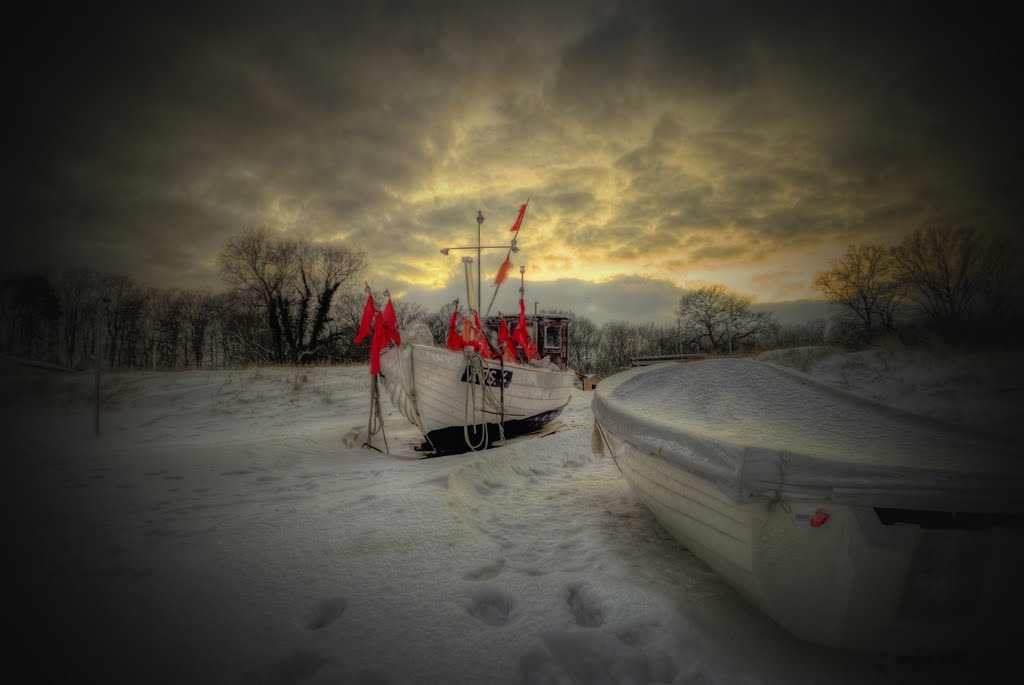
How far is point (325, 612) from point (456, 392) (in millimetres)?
3930

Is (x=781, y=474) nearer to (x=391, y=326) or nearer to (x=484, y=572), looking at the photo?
(x=484, y=572)

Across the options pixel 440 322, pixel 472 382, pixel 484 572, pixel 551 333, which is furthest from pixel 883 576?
pixel 440 322

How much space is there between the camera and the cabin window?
1784 centimetres

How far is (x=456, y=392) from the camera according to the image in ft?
19.4

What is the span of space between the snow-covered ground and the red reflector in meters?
0.73

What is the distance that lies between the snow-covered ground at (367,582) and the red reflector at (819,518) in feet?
2.40

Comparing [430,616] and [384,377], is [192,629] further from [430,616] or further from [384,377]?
[384,377]

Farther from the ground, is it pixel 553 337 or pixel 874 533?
pixel 553 337

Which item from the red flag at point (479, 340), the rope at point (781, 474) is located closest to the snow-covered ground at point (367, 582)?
the rope at point (781, 474)

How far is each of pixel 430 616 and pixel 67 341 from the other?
43.6 metres

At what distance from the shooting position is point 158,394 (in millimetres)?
9641

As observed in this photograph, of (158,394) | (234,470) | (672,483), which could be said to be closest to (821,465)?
(672,483)

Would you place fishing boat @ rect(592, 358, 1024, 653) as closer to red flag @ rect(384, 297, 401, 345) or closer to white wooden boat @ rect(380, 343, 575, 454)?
white wooden boat @ rect(380, 343, 575, 454)

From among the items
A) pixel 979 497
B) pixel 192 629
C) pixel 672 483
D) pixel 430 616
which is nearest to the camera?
pixel 979 497
